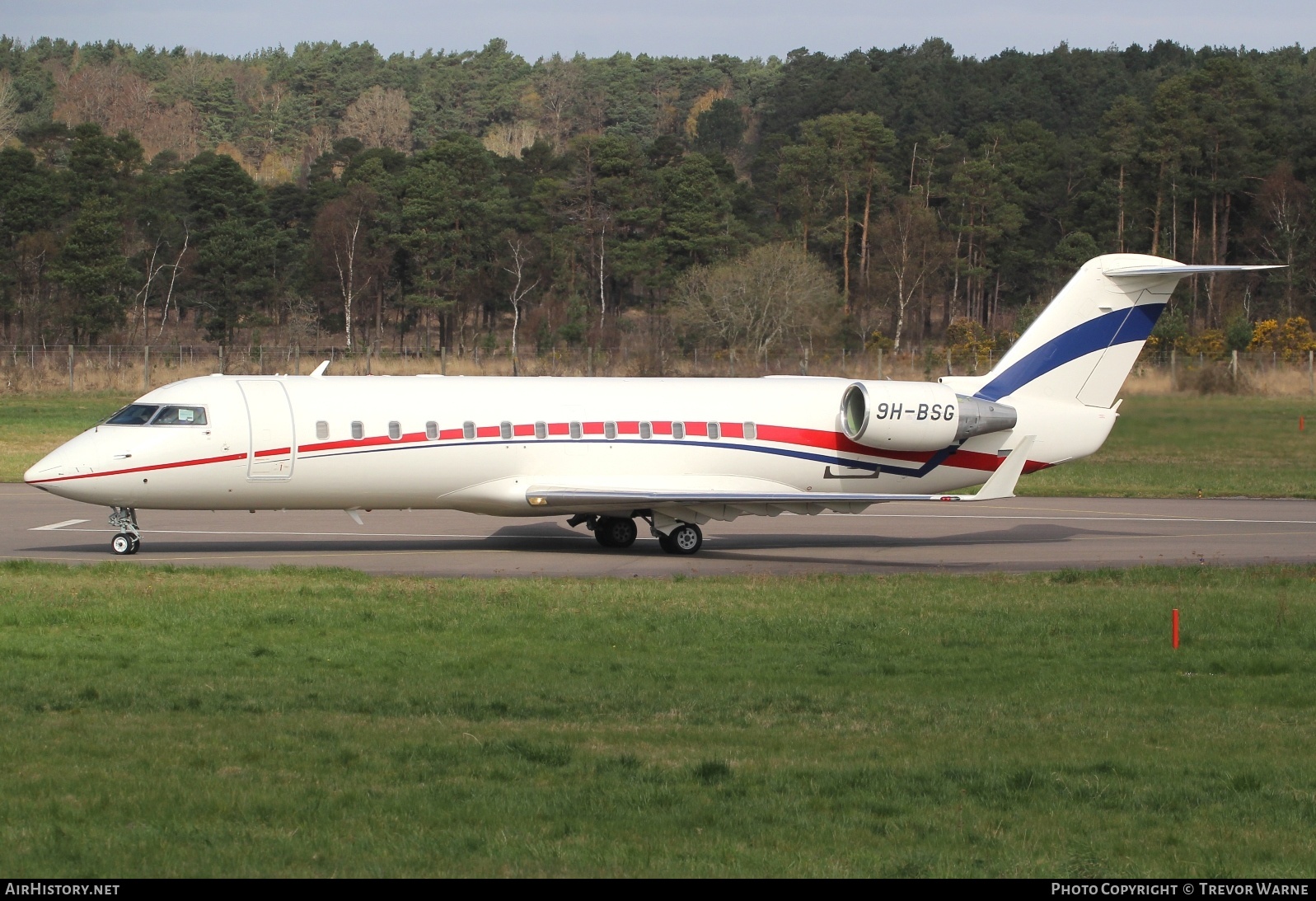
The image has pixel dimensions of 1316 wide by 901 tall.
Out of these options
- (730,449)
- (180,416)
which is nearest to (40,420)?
(180,416)

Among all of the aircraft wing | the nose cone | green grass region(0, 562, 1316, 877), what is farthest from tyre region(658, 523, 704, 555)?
the nose cone

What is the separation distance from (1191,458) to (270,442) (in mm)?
28573

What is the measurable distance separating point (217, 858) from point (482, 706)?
4.42 m

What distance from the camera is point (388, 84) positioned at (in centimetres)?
16838

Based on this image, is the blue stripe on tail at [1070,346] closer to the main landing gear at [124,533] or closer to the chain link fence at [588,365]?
the main landing gear at [124,533]

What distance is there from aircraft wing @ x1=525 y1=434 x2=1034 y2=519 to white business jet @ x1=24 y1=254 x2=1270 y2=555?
0.14ft

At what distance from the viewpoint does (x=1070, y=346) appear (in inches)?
1018

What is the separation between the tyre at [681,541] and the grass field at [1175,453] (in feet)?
42.7

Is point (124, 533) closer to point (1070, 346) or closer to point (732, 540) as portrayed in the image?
point (732, 540)

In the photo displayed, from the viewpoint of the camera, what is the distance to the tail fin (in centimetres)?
2578

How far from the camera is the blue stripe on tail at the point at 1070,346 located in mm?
Answer: 25766

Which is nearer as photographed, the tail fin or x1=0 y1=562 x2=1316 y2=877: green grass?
x1=0 y1=562 x2=1316 y2=877: green grass

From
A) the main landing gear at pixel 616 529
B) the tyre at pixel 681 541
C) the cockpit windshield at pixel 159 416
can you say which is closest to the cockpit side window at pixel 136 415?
the cockpit windshield at pixel 159 416

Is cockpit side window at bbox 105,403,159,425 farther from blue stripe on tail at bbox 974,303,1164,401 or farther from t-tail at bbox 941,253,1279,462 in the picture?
blue stripe on tail at bbox 974,303,1164,401
